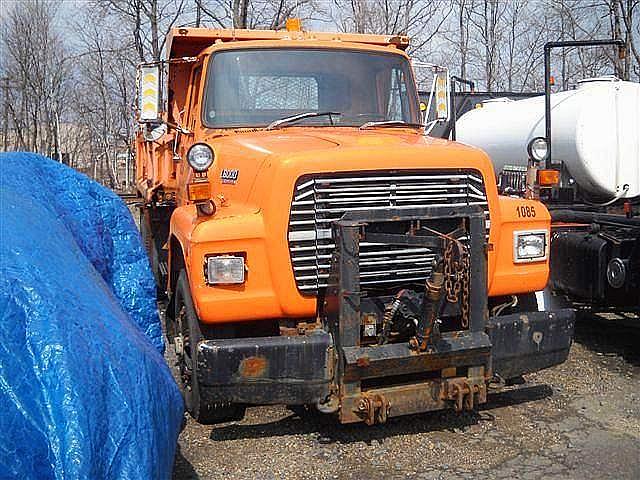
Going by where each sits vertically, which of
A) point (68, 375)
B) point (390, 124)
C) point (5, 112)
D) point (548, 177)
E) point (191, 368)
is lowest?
point (191, 368)

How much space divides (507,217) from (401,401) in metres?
1.36

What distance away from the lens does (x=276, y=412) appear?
5.18m

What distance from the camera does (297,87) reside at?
5645 millimetres

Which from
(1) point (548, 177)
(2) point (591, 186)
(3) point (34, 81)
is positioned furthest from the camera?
(3) point (34, 81)

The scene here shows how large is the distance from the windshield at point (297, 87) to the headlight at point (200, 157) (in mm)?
835

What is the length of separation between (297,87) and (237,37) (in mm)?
937

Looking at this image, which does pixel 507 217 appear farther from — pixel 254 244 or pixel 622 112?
pixel 622 112

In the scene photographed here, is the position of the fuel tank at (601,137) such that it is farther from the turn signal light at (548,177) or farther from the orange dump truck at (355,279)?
the orange dump truck at (355,279)

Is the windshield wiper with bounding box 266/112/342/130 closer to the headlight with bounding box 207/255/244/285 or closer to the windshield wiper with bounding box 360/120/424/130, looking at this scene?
the windshield wiper with bounding box 360/120/424/130

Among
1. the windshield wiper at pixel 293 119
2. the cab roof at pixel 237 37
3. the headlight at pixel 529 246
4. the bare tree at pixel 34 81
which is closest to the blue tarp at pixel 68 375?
the windshield wiper at pixel 293 119

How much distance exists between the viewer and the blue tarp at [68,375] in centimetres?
269

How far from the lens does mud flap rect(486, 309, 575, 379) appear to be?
14.9 ft

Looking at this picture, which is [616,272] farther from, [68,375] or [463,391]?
[68,375]

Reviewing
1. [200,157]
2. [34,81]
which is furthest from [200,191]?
[34,81]
